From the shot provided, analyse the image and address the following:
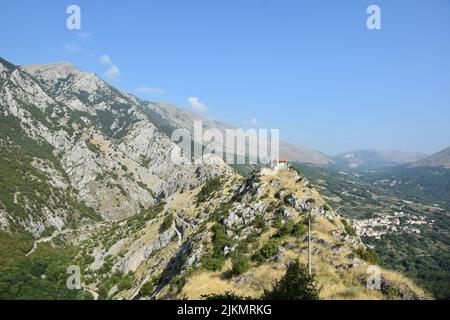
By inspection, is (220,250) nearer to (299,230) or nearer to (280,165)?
(299,230)

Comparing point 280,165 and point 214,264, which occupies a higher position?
point 280,165

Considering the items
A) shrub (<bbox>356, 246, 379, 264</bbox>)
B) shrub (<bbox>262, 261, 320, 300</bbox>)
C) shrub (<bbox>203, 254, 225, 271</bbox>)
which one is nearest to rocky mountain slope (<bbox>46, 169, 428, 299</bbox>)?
shrub (<bbox>203, 254, 225, 271</bbox>)

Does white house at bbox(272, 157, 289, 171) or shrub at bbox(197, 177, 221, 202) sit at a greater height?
white house at bbox(272, 157, 289, 171)

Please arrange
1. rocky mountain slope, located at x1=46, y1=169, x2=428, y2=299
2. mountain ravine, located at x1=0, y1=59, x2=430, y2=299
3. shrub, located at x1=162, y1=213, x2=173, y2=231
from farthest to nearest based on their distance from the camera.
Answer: shrub, located at x1=162, y1=213, x2=173, y2=231 → mountain ravine, located at x1=0, y1=59, x2=430, y2=299 → rocky mountain slope, located at x1=46, y1=169, x2=428, y2=299

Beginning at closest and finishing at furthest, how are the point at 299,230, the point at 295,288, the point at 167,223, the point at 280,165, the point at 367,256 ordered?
the point at 295,288
the point at 367,256
the point at 299,230
the point at 280,165
the point at 167,223

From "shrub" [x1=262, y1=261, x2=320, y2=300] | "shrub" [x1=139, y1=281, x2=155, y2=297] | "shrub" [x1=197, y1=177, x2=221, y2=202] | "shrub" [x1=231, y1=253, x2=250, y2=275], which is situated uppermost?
"shrub" [x1=197, y1=177, x2=221, y2=202]

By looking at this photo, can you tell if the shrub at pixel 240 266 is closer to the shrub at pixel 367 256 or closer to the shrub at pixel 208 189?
the shrub at pixel 367 256

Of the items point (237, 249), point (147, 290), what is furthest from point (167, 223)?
point (237, 249)

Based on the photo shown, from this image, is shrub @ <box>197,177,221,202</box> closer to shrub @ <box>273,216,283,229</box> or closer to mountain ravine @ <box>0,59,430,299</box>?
mountain ravine @ <box>0,59,430,299</box>
